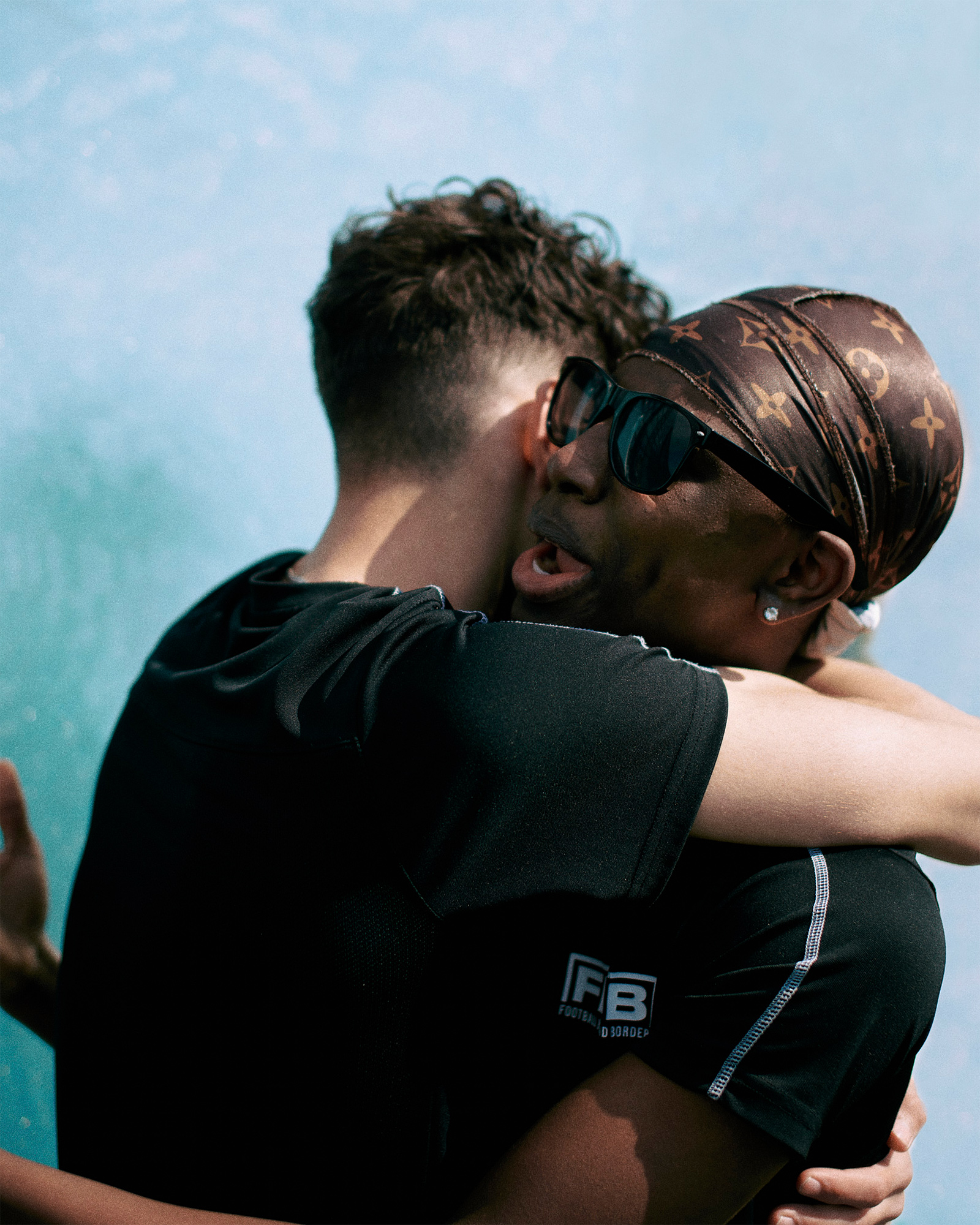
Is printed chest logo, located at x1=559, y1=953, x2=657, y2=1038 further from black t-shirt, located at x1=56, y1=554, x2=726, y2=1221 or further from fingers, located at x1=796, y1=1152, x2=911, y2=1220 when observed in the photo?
fingers, located at x1=796, y1=1152, x2=911, y2=1220

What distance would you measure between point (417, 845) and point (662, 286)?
2807 mm

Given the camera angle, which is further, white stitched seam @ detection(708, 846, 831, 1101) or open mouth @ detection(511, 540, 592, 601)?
open mouth @ detection(511, 540, 592, 601)

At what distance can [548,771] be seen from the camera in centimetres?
111

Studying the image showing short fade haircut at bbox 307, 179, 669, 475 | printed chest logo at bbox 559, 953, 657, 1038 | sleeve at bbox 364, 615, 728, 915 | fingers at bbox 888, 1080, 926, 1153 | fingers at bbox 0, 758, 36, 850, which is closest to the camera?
sleeve at bbox 364, 615, 728, 915

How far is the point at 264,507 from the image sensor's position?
3.22 meters

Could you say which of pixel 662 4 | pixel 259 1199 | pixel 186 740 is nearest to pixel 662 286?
pixel 662 4

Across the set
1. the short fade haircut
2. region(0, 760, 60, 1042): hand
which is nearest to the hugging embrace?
the short fade haircut

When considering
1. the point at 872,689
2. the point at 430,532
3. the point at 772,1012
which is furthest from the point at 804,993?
the point at 430,532

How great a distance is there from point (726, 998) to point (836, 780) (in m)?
0.32

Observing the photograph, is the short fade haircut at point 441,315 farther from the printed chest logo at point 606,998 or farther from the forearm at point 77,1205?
the forearm at point 77,1205

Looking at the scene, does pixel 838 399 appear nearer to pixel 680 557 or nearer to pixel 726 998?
pixel 680 557

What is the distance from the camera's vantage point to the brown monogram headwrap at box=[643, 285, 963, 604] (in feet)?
4.70

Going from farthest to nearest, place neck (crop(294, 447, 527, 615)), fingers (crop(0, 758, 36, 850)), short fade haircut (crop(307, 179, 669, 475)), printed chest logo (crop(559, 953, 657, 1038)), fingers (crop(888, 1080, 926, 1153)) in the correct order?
fingers (crop(0, 758, 36, 850)), short fade haircut (crop(307, 179, 669, 475)), neck (crop(294, 447, 527, 615)), fingers (crop(888, 1080, 926, 1153)), printed chest logo (crop(559, 953, 657, 1038))

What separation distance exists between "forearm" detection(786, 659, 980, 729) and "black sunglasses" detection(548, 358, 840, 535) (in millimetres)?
360
